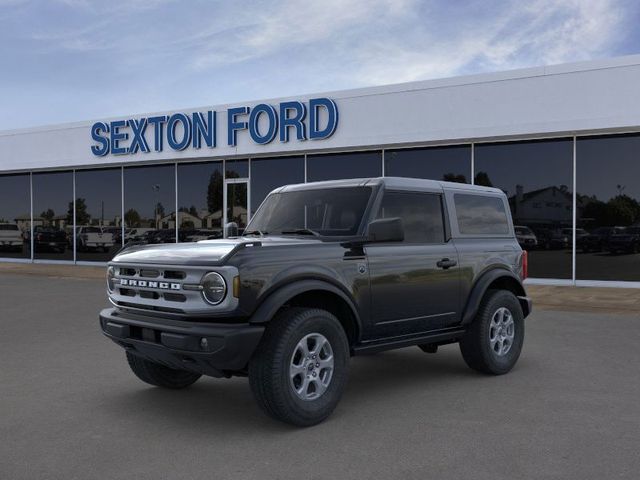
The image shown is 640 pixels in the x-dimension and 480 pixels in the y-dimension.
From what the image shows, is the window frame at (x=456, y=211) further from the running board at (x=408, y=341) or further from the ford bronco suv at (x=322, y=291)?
the running board at (x=408, y=341)

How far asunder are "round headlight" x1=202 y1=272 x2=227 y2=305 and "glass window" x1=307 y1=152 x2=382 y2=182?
41.1 feet

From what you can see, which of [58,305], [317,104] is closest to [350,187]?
[58,305]

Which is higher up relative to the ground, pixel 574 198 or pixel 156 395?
pixel 574 198

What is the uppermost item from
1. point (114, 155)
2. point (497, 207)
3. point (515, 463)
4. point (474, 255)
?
point (114, 155)

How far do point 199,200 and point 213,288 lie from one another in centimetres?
1581

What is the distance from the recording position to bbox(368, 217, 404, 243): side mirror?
5.10 meters

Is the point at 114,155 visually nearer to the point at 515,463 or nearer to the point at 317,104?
the point at 317,104

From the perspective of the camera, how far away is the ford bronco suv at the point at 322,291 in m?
4.61

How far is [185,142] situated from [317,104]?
4.44 metres

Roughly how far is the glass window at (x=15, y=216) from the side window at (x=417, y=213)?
21.4 m

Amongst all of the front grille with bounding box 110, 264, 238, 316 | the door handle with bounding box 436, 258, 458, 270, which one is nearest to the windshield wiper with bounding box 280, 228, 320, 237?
the door handle with bounding box 436, 258, 458, 270

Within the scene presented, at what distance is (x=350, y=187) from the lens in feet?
19.5

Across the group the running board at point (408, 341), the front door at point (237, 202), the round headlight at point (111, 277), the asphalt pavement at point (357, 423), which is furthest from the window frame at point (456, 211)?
the front door at point (237, 202)

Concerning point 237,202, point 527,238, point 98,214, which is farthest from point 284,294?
point 98,214
